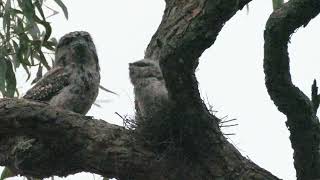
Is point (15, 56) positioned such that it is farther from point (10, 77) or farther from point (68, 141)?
point (68, 141)

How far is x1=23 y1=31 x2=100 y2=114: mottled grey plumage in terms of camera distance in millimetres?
4770

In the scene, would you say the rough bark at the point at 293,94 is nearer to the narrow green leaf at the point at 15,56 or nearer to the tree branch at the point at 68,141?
the tree branch at the point at 68,141

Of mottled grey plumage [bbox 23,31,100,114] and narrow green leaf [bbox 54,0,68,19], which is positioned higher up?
narrow green leaf [bbox 54,0,68,19]

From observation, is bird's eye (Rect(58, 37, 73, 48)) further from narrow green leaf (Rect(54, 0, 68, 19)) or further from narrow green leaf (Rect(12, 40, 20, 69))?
narrow green leaf (Rect(12, 40, 20, 69))

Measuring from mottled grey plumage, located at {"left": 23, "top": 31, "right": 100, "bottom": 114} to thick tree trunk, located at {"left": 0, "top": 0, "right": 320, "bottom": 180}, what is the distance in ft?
3.39

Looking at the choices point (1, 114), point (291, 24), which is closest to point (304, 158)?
point (291, 24)

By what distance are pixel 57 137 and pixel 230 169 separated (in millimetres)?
848

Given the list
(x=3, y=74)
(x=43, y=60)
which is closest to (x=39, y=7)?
(x=3, y=74)

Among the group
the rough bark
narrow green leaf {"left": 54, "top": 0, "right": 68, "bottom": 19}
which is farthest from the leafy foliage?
the rough bark

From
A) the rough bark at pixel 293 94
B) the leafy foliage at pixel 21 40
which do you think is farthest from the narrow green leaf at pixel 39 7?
the rough bark at pixel 293 94

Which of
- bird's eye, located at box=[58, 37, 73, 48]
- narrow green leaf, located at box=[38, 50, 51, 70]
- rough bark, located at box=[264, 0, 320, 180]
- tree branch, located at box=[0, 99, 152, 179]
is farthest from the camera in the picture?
narrow green leaf, located at box=[38, 50, 51, 70]

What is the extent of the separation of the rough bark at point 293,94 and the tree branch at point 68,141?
692 millimetres

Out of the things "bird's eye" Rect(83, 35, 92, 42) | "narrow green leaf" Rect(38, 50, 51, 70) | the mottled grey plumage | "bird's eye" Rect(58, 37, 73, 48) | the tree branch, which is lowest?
the tree branch

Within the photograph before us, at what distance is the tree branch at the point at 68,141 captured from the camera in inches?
135
